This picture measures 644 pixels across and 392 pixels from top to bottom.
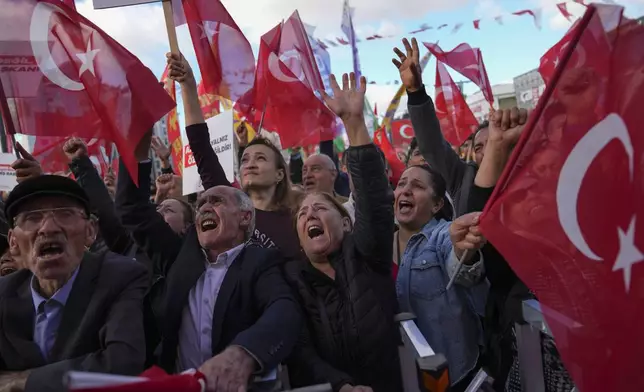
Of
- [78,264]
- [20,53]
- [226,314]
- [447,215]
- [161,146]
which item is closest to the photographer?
[78,264]

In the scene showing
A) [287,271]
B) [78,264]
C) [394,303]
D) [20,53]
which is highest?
[20,53]

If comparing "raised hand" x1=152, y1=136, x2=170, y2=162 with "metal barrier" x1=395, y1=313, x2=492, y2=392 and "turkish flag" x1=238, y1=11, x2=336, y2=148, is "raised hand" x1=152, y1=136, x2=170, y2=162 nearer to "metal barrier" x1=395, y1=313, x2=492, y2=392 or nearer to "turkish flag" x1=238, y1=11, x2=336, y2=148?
"turkish flag" x1=238, y1=11, x2=336, y2=148

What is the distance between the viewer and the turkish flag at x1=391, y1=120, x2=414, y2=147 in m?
11.8

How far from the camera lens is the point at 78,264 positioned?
7.14 feet

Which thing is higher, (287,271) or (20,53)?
(20,53)

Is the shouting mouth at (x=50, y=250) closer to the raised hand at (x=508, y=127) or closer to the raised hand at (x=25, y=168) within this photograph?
the raised hand at (x=25, y=168)

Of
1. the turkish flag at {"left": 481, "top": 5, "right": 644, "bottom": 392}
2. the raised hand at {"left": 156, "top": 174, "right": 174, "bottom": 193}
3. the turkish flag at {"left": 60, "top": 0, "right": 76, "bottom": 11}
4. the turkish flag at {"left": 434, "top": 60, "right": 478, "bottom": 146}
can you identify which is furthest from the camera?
the turkish flag at {"left": 434, "top": 60, "right": 478, "bottom": 146}

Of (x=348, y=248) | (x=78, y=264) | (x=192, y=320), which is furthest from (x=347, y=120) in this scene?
(x=78, y=264)

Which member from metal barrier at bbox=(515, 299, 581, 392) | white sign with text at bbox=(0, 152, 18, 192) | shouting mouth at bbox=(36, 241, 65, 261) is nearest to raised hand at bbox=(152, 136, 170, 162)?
white sign with text at bbox=(0, 152, 18, 192)

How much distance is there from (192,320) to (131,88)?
1.53 metres

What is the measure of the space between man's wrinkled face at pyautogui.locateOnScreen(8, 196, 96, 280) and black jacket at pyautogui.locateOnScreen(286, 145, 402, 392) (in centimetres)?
95

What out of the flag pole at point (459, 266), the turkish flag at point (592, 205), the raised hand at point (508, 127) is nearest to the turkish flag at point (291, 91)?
the raised hand at point (508, 127)

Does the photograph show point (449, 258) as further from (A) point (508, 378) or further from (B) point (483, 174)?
(A) point (508, 378)

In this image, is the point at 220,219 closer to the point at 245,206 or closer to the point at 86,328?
the point at 245,206
